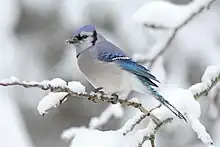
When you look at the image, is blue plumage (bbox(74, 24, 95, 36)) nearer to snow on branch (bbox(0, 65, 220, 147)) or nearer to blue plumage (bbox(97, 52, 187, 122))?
blue plumage (bbox(97, 52, 187, 122))

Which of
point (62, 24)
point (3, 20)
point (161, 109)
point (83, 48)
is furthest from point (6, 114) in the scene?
point (161, 109)

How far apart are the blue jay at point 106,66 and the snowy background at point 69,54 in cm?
93

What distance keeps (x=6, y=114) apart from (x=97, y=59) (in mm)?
1029

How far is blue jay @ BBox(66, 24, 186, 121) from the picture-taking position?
1.43 m

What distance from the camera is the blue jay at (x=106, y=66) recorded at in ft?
4.70

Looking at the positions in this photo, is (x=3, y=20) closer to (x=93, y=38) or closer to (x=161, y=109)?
(x=93, y=38)

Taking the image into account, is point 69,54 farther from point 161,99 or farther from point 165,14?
point 161,99

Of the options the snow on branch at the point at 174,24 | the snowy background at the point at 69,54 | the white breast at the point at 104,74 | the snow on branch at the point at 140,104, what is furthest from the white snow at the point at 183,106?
the snowy background at the point at 69,54

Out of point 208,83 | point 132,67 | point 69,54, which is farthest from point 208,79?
point 69,54

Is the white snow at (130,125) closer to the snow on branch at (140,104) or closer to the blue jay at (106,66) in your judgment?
the snow on branch at (140,104)

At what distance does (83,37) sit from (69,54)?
1714mm

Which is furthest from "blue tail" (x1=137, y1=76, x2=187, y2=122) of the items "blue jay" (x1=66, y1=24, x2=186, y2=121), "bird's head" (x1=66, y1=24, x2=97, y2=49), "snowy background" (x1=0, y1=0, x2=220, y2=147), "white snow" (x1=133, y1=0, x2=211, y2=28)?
"snowy background" (x1=0, y1=0, x2=220, y2=147)

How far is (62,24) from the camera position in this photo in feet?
10.2

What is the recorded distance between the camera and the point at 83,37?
1.49 meters
